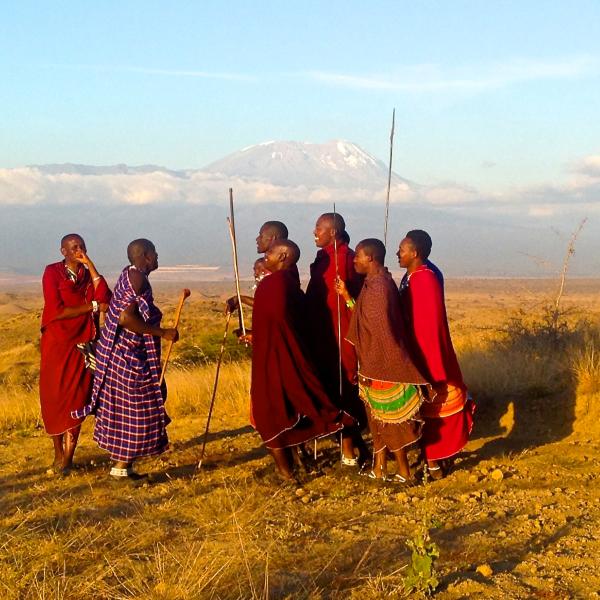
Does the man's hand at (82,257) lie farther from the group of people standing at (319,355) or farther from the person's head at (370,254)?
the person's head at (370,254)

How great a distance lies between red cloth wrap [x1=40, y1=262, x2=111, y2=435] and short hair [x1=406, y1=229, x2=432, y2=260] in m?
2.62

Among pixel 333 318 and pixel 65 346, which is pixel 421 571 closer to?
pixel 333 318

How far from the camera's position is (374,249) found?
6582mm

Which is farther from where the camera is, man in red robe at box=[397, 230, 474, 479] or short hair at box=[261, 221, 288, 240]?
short hair at box=[261, 221, 288, 240]

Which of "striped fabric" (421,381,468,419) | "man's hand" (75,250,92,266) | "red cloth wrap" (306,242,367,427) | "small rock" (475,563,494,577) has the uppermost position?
"man's hand" (75,250,92,266)

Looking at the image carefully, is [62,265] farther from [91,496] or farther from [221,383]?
[221,383]

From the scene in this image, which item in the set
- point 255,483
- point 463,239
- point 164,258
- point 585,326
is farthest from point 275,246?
point 463,239

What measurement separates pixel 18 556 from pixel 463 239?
19916cm

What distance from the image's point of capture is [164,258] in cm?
13925

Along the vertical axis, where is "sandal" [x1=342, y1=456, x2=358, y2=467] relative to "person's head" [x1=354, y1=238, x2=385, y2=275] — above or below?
below

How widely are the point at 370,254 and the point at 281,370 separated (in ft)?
3.75

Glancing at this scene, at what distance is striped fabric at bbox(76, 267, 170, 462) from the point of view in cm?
674

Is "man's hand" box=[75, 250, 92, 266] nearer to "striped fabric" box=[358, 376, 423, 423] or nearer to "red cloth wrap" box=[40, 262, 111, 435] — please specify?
"red cloth wrap" box=[40, 262, 111, 435]

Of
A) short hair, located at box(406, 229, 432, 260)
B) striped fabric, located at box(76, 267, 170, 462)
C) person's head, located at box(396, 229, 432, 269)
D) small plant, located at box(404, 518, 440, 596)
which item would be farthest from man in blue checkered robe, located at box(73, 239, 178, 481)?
small plant, located at box(404, 518, 440, 596)
